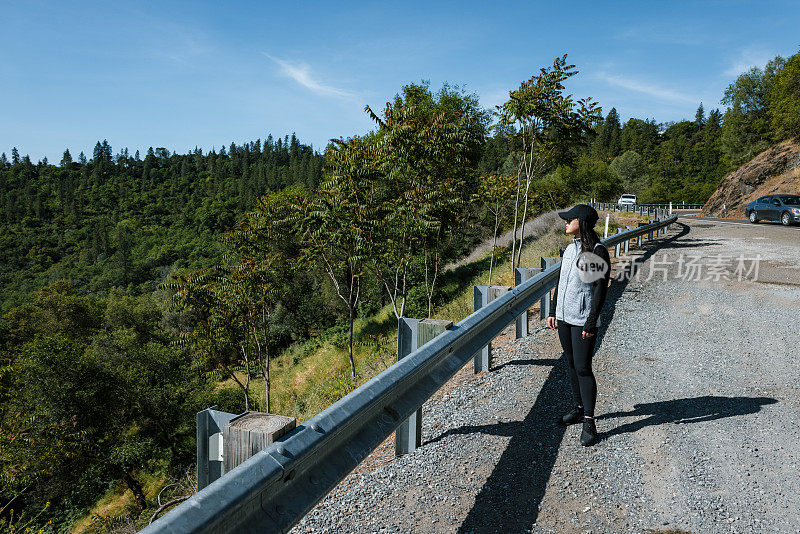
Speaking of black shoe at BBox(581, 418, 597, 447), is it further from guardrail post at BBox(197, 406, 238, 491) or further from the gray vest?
guardrail post at BBox(197, 406, 238, 491)

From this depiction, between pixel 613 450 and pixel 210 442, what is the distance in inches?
114

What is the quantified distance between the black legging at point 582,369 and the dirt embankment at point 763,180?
4549 cm

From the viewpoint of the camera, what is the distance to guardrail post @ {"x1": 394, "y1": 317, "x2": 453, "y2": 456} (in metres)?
3.40

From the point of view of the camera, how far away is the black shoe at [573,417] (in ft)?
12.7

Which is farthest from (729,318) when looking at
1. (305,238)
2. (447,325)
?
(305,238)

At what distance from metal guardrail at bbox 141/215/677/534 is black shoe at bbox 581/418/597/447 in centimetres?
115

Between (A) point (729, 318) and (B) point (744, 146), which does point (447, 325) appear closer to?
(A) point (729, 318)

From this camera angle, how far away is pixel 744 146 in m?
66.0

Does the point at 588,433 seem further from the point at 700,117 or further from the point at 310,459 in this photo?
the point at 700,117

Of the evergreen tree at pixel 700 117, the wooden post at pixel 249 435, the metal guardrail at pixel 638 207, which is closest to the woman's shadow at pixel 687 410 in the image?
the wooden post at pixel 249 435

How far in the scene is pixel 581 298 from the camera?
4004 mm

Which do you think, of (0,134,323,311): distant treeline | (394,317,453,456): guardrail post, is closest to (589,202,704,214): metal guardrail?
(394,317,453,456): guardrail post

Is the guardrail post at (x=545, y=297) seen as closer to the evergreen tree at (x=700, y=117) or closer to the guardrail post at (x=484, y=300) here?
the guardrail post at (x=484, y=300)

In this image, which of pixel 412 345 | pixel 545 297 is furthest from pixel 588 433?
pixel 545 297
